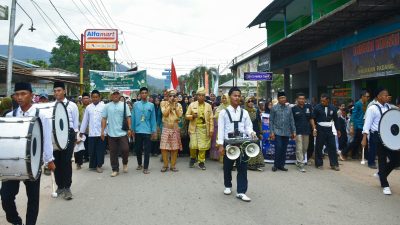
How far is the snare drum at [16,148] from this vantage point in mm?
4117

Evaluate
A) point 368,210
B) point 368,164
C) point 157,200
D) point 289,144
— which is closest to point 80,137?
point 157,200

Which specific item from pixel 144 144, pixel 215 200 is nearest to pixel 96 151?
pixel 144 144

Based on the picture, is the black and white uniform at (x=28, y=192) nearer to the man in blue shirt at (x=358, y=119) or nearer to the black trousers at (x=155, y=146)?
the black trousers at (x=155, y=146)

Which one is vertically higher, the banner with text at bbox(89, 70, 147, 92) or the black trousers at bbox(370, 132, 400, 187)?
the banner with text at bbox(89, 70, 147, 92)

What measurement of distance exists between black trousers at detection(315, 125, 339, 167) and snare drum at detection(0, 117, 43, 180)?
283 inches

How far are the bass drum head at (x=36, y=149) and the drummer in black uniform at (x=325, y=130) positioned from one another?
6.94 metres

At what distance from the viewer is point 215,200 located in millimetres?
6445

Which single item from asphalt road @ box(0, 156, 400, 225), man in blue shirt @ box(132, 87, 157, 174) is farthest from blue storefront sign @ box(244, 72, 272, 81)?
asphalt road @ box(0, 156, 400, 225)

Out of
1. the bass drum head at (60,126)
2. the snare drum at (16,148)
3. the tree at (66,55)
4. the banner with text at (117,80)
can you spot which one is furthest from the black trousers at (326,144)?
the tree at (66,55)

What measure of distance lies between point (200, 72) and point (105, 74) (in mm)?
35810

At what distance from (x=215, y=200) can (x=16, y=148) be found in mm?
3347

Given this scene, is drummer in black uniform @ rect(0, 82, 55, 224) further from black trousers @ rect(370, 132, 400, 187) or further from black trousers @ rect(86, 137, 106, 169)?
black trousers @ rect(370, 132, 400, 187)

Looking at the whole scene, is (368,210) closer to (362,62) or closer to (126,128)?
(126,128)

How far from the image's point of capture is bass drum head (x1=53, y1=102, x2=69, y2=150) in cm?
548
